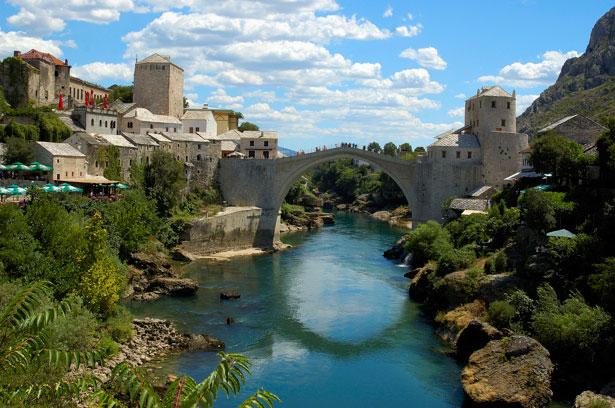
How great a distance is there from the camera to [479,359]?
70.4 ft

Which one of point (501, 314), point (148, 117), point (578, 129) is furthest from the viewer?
point (148, 117)

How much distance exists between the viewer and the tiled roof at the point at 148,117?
5334cm

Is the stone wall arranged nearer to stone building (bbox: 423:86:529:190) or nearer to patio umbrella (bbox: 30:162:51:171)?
patio umbrella (bbox: 30:162:51:171)

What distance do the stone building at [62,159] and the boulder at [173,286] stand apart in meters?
10.5

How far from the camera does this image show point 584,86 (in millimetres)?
97750

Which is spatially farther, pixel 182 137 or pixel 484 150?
pixel 182 137

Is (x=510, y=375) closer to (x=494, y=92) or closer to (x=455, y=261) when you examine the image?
(x=455, y=261)

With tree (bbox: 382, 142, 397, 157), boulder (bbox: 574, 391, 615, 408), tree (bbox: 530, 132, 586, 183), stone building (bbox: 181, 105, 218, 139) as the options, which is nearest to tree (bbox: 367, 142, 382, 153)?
tree (bbox: 382, 142, 397, 157)

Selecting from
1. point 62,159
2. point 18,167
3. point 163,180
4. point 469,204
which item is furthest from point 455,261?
point 62,159

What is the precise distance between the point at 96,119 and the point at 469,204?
26098mm

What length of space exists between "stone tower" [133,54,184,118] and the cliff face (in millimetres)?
49854

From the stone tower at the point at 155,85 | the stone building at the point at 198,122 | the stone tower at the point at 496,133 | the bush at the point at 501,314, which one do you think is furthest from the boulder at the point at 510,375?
the stone tower at the point at 155,85

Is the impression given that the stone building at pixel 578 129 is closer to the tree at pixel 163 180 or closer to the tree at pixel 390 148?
the tree at pixel 163 180

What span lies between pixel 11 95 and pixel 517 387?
137 ft
